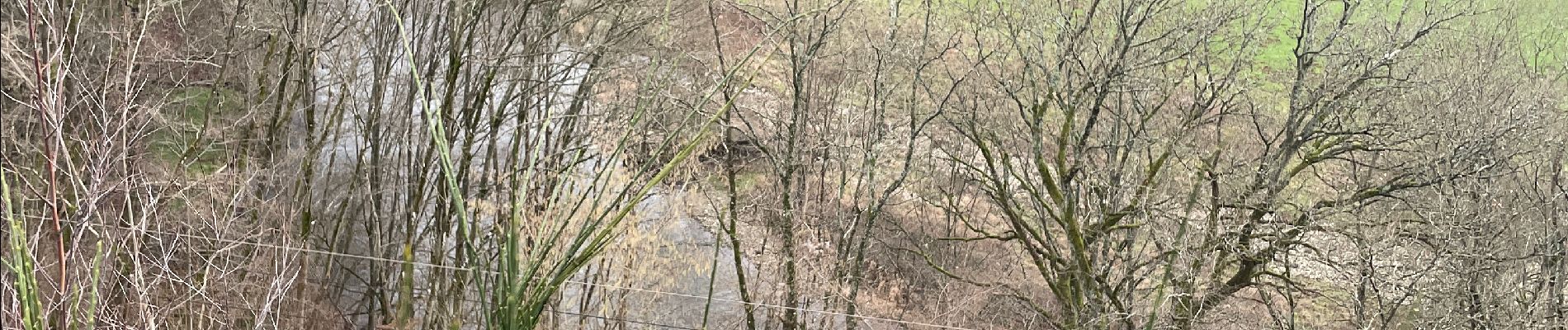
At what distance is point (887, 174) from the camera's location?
921 centimetres

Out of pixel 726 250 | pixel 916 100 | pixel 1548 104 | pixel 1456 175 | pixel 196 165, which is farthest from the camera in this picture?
pixel 726 250

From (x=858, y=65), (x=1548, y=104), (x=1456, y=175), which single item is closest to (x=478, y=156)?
(x=858, y=65)

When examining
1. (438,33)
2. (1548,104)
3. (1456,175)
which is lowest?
(1456,175)

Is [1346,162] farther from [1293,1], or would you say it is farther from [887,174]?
[887,174]

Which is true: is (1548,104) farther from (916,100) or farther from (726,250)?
(726,250)

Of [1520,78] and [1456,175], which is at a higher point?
[1520,78]

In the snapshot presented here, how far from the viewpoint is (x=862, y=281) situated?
927cm

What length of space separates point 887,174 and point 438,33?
3.27 meters

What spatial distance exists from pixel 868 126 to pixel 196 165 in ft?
13.8

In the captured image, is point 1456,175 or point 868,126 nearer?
point 1456,175

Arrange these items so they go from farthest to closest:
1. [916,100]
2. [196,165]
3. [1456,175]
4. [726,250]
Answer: [726,250] → [916,100] → [196,165] → [1456,175]

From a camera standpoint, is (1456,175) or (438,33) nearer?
(1456,175)

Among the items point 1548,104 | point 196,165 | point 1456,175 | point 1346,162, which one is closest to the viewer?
point 1456,175

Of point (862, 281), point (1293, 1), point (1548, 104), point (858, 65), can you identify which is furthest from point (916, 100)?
point (1548, 104)
